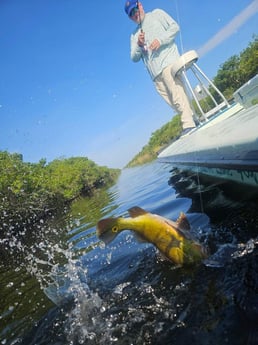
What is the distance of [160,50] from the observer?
941 centimetres

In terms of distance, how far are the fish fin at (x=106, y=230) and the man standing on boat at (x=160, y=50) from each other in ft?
25.1

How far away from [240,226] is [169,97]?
7532mm

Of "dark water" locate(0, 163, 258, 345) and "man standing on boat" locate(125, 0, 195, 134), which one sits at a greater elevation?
"man standing on boat" locate(125, 0, 195, 134)

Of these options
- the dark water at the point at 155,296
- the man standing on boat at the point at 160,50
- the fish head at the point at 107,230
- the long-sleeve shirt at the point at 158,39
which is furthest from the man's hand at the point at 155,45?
the fish head at the point at 107,230

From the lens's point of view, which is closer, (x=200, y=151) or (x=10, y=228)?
(x=200, y=151)

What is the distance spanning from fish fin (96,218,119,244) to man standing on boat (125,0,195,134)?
7.66 meters

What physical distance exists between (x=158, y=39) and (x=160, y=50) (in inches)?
16.5

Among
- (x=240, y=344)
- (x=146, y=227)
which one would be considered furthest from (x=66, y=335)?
(x=240, y=344)

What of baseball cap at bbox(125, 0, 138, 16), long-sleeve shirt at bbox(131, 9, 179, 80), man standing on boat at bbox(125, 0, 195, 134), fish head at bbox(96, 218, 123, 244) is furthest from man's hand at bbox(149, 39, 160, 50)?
fish head at bbox(96, 218, 123, 244)

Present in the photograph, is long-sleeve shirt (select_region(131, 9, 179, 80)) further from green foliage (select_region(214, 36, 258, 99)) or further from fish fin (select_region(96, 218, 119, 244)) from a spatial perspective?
green foliage (select_region(214, 36, 258, 99))

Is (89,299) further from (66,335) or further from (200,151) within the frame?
(200,151)

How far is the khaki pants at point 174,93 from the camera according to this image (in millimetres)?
9602

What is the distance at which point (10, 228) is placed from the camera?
63.8ft

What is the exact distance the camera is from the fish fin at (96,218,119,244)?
7.49ft
